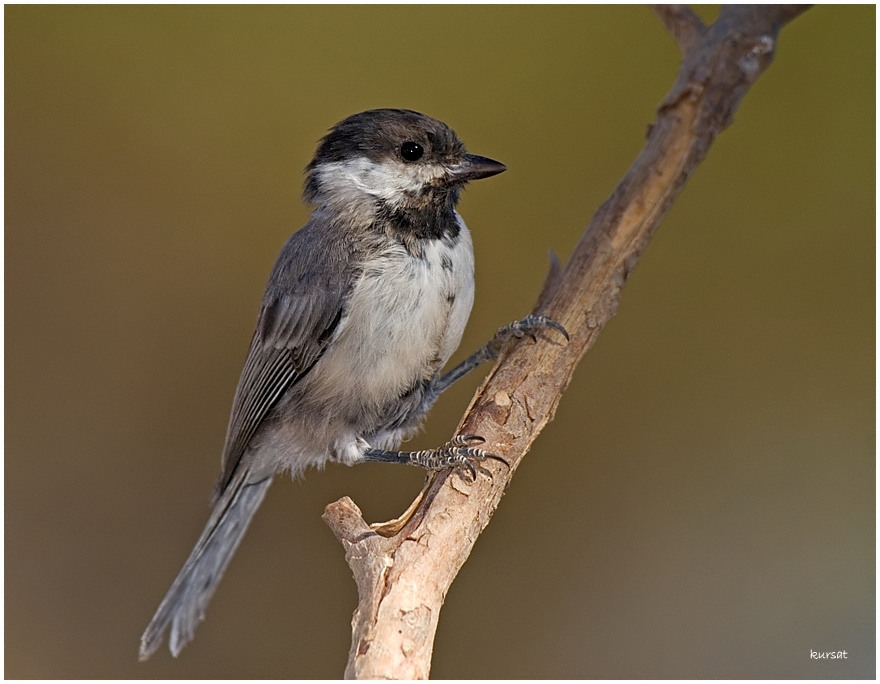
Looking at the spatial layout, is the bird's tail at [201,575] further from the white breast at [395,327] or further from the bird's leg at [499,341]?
the bird's leg at [499,341]

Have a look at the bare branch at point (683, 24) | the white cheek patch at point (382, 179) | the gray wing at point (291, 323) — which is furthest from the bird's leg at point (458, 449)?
the bare branch at point (683, 24)

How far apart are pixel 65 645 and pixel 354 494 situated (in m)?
1.04

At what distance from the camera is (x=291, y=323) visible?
202 centimetres

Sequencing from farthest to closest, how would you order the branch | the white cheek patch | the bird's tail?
the bird's tail → the white cheek patch → the branch

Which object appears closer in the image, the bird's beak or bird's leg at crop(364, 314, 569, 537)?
bird's leg at crop(364, 314, 569, 537)

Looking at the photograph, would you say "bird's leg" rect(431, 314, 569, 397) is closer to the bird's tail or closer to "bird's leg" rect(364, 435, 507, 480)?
"bird's leg" rect(364, 435, 507, 480)

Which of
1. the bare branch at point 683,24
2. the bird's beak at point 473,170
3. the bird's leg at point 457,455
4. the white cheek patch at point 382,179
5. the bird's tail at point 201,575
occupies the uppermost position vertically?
the bare branch at point 683,24

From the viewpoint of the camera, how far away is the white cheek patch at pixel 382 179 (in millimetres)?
1997

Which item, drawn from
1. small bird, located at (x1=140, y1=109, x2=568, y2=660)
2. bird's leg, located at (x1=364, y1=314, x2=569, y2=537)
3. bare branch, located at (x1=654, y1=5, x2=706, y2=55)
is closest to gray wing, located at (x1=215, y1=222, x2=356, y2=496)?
small bird, located at (x1=140, y1=109, x2=568, y2=660)

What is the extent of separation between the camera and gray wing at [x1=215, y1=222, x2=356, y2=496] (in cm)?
196

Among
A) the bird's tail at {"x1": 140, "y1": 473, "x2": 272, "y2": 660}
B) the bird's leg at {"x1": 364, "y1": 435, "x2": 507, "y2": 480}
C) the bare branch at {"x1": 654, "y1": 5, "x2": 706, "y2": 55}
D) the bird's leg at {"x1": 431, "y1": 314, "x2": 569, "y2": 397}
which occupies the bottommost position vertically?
the bird's tail at {"x1": 140, "y1": 473, "x2": 272, "y2": 660}

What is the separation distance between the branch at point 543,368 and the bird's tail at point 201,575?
0.62 metres

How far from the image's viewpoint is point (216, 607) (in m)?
2.70

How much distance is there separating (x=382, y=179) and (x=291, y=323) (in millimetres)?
410
